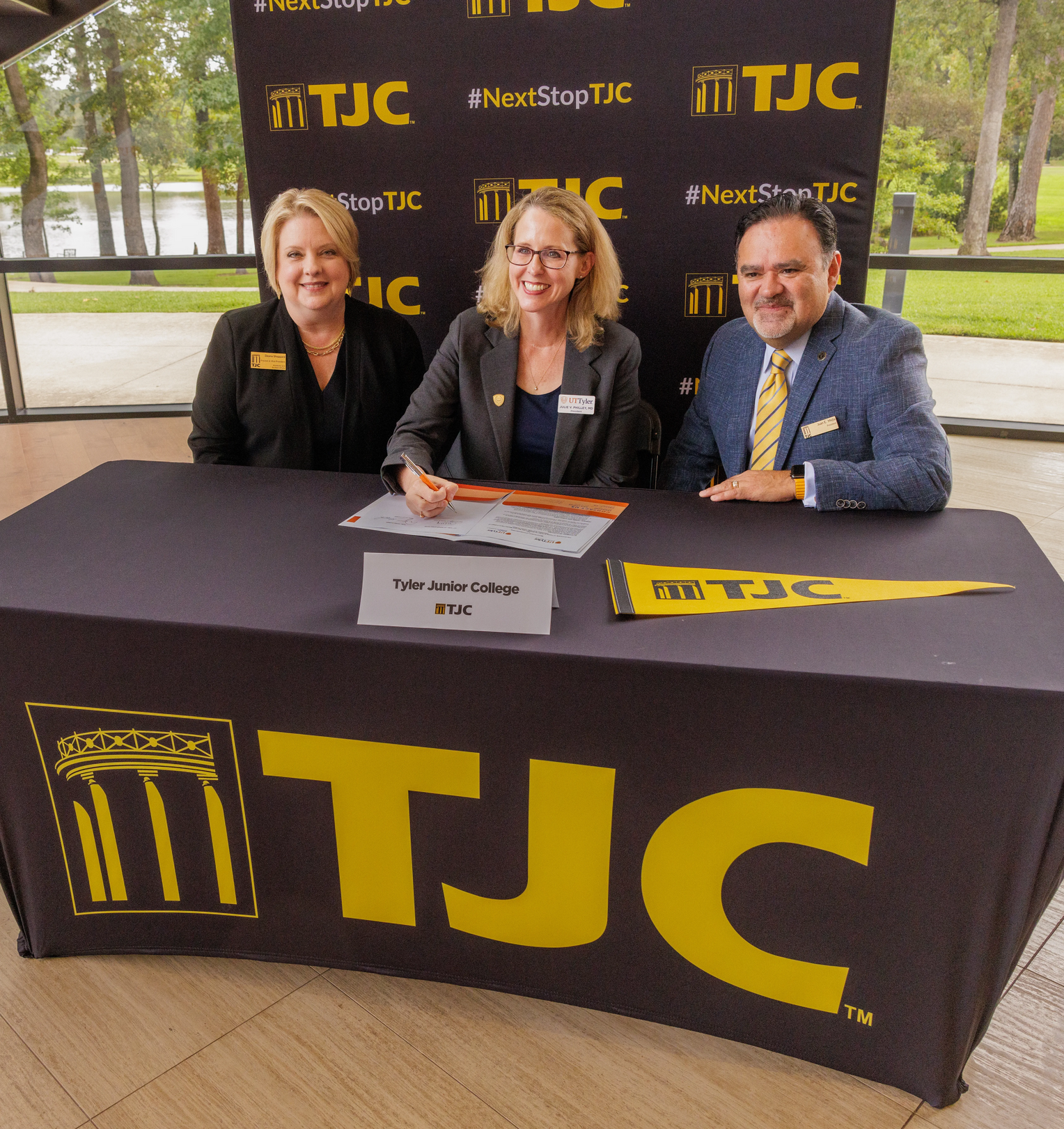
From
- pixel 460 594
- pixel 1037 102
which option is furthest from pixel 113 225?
pixel 1037 102

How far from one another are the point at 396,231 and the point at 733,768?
2299 millimetres

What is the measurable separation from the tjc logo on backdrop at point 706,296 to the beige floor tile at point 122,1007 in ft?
7.21

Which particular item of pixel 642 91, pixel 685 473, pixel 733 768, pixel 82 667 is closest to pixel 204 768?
pixel 82 667

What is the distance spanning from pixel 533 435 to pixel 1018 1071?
157 centimetres

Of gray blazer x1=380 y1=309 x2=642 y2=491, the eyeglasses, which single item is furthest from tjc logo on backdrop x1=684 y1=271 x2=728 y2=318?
the eyeglasses

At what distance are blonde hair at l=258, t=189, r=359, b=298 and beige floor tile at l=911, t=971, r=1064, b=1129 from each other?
2.15 m

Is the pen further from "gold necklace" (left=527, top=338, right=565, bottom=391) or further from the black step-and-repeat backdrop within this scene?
the black step-and-repeat backdrop

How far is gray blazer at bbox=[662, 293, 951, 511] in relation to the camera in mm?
1636

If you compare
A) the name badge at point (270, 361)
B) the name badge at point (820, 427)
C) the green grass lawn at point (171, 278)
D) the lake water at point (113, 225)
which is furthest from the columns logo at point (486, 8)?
the lake water at point (113, 225)

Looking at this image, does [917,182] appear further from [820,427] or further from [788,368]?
[820,427]

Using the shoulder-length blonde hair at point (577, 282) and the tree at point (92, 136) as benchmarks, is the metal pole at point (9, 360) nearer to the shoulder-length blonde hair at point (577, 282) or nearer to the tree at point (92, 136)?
the tree at point (92, 136)

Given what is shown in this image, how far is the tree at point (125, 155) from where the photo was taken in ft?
16.9

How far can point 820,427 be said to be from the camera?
192cm

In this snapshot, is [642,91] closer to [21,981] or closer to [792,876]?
[792,876]
